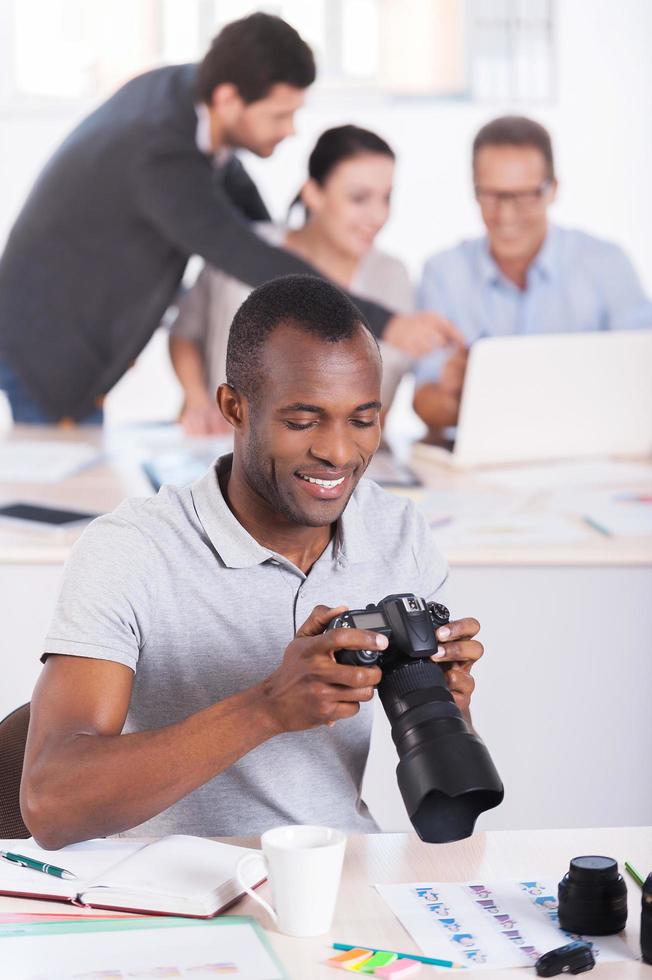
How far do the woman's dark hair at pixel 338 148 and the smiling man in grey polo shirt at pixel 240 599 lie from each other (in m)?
2.39

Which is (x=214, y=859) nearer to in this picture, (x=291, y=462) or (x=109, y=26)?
(x=291, y=462)

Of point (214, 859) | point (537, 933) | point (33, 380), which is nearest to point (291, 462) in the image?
point (214, 859)

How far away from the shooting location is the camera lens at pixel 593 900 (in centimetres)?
99

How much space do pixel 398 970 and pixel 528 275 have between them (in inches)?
120

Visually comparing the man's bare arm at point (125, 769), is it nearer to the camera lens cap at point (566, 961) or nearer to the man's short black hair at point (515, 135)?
the camera lens cap at point (566, 961)

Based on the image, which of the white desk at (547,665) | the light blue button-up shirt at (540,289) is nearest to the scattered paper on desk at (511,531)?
the white desk at (547,665)

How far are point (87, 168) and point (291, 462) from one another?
239cm

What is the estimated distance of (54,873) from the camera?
1088 mm

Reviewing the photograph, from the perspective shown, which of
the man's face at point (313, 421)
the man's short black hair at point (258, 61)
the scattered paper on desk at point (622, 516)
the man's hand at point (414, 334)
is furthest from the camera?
the man's short black hair at point (258, 61)

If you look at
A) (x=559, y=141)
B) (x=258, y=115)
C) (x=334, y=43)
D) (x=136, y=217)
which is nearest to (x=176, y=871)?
(x=136, y=217)

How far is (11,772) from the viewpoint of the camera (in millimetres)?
1305

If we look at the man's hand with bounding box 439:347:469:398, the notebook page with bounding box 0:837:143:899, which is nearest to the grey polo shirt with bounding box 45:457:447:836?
the notebook page with bounding box 0:837:143:899

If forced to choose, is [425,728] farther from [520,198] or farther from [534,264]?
[520,198]

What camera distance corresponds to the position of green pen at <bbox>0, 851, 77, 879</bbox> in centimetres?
108
